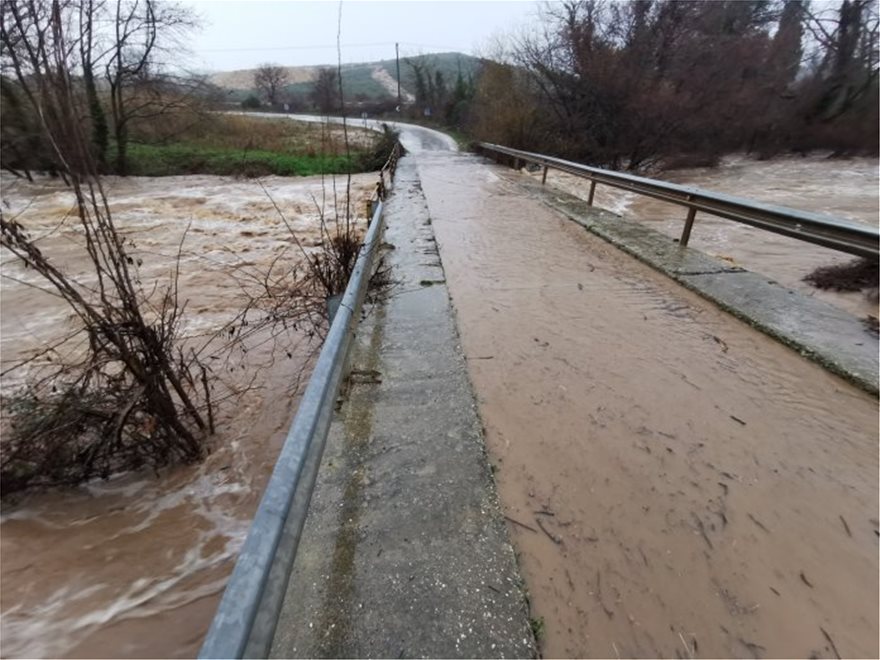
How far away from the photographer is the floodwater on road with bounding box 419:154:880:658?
1557 millimetres

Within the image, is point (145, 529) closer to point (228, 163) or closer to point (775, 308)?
point (775, 308)

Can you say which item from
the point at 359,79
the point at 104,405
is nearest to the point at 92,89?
the point at 104,405

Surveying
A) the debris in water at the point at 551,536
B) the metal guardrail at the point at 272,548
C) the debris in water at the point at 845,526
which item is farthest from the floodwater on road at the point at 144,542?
the debris in water at the point at 845,526

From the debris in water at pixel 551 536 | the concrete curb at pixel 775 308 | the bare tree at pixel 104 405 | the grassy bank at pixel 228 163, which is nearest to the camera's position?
the debris in water at pixel 551 536

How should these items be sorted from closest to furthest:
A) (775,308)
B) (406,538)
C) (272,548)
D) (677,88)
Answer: (272,548)
(406,538)
(775,308)
(677,88)

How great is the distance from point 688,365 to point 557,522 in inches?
69.0

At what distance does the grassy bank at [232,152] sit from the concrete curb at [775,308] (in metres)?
15.6

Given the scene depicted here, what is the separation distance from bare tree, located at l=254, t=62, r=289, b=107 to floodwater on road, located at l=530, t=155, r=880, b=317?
7525 cm

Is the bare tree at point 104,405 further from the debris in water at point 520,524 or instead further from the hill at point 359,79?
the hill at point 359,79

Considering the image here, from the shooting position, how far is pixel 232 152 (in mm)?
24891

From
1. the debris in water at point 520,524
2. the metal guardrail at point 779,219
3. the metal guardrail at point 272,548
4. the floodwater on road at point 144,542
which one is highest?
the metal guardrail at point 779,219

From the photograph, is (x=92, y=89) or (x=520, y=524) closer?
(x=520, y=524)

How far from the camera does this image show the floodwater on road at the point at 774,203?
6.80 m

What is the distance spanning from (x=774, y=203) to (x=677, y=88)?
32.0 feet
